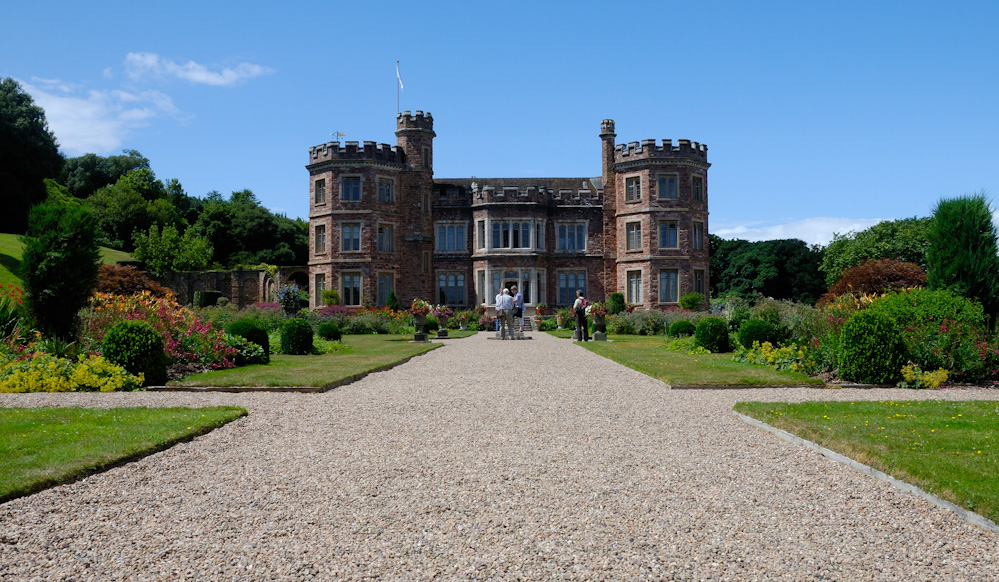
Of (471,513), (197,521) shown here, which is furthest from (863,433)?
(197,521)

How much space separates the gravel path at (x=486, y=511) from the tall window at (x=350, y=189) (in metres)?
32.0

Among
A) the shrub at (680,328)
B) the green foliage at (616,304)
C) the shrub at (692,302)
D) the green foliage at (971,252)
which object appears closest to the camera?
the green foliage at (971,252)

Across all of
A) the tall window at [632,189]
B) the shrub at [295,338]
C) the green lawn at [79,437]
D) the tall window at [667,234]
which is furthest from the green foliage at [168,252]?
the green lawn at [79,437]

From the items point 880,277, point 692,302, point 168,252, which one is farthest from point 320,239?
point 880,277

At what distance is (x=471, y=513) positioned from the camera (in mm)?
5082

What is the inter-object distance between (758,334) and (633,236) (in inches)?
960

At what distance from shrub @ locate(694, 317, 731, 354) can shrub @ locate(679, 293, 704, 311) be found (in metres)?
19.4

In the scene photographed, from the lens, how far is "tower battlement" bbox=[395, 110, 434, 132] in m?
41.4

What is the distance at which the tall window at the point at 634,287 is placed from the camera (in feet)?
133

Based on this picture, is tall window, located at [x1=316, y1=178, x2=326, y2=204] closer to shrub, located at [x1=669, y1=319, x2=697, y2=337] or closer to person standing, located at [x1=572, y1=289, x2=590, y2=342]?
person standing, located at [x1=572, y1=289, x2=590, y2=342]

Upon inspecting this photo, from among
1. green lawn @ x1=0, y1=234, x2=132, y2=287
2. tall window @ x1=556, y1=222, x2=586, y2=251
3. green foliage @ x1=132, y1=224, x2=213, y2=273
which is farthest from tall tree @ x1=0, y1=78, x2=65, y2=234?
tall window @ x1=556, y1=222, x2=586, y2=251

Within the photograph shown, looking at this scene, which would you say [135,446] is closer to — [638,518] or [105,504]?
[105,504]

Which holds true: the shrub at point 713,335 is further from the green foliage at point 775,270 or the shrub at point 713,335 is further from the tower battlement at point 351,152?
the green foliage at point 775,270

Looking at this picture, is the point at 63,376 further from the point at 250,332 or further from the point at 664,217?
the point at 664,217
